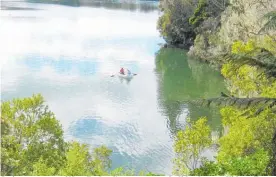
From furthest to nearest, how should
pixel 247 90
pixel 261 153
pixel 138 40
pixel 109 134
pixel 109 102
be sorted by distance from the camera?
pixel 138 40, pixel 109 102, pixel 109 134, pixel 247 90, pixel 261 153

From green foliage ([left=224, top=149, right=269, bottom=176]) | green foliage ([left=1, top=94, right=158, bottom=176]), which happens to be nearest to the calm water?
green foliage ([left=1, top=94, right=158, bottom=176])

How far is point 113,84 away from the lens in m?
30.9

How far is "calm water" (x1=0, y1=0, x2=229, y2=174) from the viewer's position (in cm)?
1994

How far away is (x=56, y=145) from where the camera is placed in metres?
11.5

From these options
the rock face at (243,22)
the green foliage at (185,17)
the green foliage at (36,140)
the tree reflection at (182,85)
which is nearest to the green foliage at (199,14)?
the green foliage at (185,17)

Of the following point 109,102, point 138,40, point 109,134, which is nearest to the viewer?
point 109,134

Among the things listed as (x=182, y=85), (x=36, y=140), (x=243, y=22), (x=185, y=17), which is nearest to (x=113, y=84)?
(x=182, y=85)

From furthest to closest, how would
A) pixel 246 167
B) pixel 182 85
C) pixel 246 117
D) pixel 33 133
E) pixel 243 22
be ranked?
pixel 182 85
pixel 243 22
pixel 33 133
pixel 246 117
pixel 246 167

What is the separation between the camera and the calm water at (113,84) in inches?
785

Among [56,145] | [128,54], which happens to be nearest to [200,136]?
[56,145]

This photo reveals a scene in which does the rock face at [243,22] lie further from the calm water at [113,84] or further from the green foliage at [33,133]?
the green foliage at [33,133]

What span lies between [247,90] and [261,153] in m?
6.53

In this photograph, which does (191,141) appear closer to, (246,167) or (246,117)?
(246,117)

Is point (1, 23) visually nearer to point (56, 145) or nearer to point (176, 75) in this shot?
point (176, 75)
